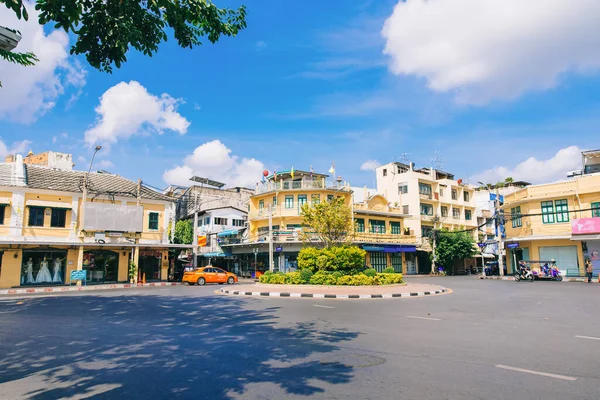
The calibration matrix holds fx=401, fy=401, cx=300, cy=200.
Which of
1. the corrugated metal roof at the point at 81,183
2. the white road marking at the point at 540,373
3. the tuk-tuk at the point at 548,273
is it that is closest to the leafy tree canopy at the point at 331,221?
the corrugated metal roof at the point at 81,183

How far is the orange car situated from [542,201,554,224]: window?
26859 millimetres

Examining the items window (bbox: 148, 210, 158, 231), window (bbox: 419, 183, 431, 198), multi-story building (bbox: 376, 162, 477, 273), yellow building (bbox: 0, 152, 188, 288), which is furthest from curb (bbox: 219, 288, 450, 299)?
window (bbox: 419, 183, 431, 198)

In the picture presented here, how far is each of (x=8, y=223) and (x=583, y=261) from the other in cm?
4233

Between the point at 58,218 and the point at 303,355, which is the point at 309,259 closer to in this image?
the point at 303,355

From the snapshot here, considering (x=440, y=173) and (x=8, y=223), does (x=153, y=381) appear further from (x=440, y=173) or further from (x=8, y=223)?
(x=440, y=173)

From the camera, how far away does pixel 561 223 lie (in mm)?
33625

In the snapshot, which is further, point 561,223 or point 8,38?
point 561,223

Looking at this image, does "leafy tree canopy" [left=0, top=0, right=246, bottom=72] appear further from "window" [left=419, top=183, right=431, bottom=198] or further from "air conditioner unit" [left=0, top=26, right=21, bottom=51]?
"window" [left=419, top=183, right=431, bottom=198]

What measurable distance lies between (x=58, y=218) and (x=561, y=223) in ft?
128

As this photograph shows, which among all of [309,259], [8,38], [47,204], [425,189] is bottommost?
[309,259]

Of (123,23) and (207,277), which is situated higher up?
(123,23)

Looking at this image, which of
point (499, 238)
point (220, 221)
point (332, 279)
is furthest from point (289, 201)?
point (332, 279)

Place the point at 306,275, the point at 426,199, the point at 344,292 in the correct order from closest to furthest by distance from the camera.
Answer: the point at 344,292 → the point at 306,275 → the point at 426,199

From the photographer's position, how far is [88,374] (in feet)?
19.1
